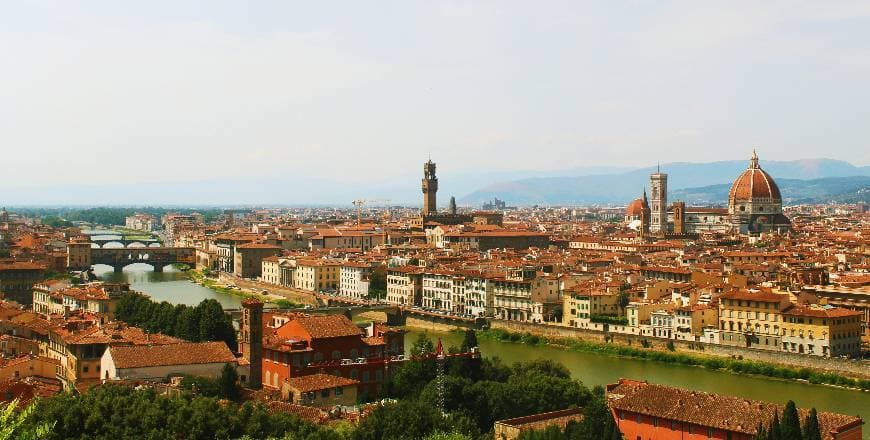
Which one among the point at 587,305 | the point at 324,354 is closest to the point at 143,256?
the point at 587,305

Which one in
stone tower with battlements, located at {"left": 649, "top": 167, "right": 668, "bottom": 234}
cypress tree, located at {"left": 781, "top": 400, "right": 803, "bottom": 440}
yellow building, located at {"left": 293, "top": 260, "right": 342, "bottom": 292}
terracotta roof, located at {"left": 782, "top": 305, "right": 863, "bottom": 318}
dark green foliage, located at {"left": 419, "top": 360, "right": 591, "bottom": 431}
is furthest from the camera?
stone tower with battlements, located at {"left": 649, "top": 167, "right": 668, "bottom": 234}

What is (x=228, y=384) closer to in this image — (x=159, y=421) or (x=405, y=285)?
(x=159, y=421)

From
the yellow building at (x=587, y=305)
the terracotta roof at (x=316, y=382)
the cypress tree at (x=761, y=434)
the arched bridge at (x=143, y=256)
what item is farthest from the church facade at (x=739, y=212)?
the cypress tree at (x=761, y=434)

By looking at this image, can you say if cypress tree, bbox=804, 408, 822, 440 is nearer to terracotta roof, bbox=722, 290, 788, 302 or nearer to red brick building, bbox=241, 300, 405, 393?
red brick building, bbox=241, 300, 405, 393

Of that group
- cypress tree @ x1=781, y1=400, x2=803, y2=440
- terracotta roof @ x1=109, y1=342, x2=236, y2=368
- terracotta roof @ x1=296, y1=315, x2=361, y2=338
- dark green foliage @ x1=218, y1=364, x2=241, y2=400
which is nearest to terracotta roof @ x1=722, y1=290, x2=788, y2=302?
terracotta roof @ x1=296, y1=315, x2=361, y2=338

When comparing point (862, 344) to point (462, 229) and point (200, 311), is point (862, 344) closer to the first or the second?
point (200, 311)

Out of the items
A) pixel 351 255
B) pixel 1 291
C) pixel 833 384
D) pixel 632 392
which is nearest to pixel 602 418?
pixel 632 392

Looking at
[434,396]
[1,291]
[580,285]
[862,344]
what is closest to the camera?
[434,396]
